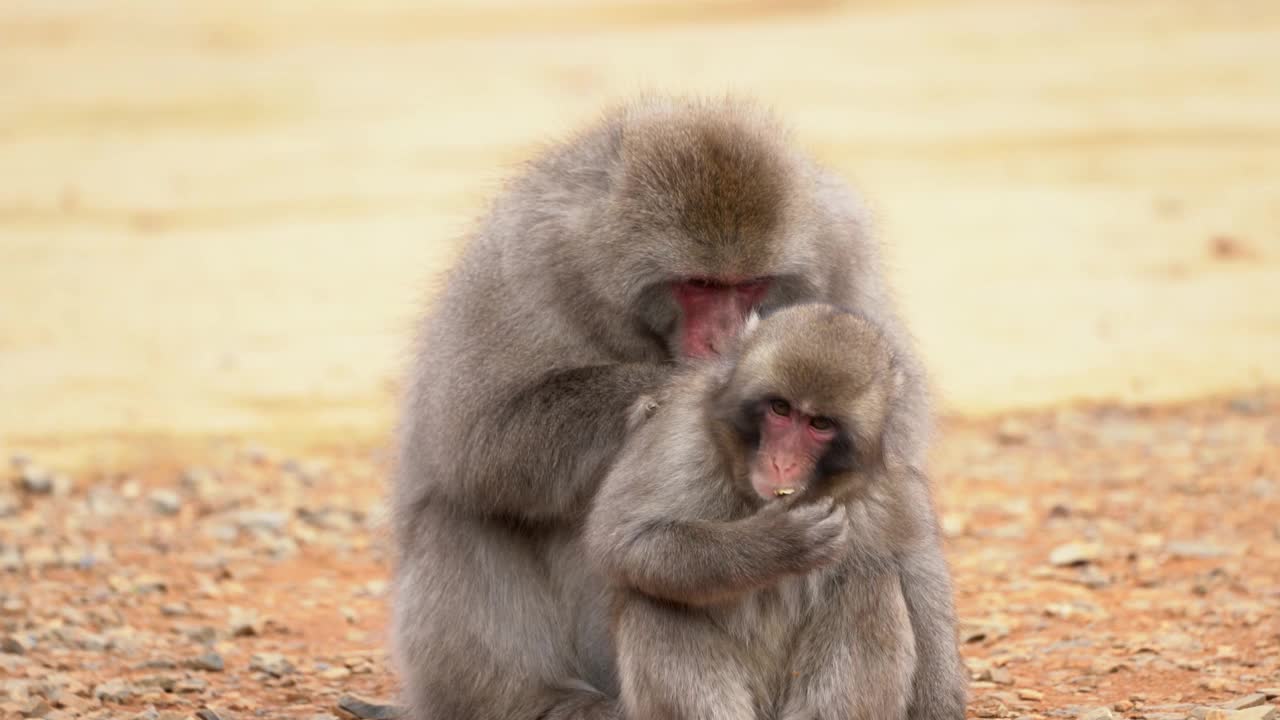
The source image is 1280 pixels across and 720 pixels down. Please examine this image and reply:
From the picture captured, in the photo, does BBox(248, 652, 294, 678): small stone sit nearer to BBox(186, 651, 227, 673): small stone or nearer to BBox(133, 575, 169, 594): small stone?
BBox(186, 651, 227, 673): small stone

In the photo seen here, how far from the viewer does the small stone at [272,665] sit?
7.61m

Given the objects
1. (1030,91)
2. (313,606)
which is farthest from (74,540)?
(1030,91)

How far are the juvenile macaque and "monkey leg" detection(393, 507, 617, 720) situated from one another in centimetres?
62

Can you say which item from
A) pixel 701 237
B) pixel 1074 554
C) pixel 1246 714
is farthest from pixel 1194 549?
pixel 701 237

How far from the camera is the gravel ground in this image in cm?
727

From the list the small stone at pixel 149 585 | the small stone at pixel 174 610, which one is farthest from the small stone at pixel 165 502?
the small stone at pixel 174 610

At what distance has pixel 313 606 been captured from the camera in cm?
867

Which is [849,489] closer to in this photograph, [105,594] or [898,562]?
[898,562]

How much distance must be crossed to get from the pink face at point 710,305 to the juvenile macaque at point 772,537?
0.81 feet

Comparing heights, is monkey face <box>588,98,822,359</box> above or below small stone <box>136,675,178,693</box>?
above

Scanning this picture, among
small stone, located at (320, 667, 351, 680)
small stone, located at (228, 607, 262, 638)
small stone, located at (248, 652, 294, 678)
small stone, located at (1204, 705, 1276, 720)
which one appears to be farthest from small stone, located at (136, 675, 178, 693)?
small stone, located at (1204, 705, 1276, 720)

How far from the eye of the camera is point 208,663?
7676 millimetres

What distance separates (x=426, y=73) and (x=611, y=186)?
58.2 feet

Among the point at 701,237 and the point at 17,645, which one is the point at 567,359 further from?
the point at 17,645
